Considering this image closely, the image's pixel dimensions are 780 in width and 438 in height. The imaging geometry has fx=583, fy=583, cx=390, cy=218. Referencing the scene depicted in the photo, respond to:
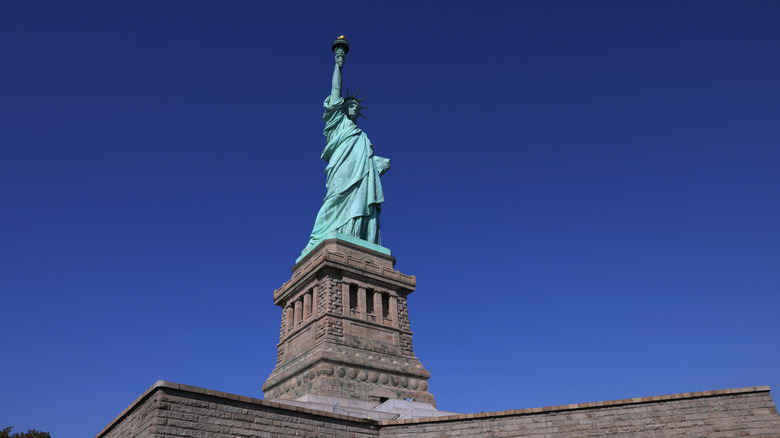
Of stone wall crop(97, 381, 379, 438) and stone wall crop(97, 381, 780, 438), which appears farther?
stone wall crop(97, 381, 780, 438)

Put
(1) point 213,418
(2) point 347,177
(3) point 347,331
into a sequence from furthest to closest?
(2) point 347,177 → (3) point 347,331 → (1) point 213,418

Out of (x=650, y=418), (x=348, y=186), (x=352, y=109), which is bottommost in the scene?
(x=650, y=418)

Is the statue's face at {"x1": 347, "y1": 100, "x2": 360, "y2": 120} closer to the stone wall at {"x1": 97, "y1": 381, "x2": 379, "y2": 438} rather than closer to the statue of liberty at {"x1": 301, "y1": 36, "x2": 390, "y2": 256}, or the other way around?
the statue of liberty at {"x1": 301, "y1": 36, "x2": 390, "y2": 256}

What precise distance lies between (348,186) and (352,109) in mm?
6246

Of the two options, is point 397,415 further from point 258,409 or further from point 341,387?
point 258,409

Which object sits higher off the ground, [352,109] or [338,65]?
[338,65]

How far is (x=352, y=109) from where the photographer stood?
121ft

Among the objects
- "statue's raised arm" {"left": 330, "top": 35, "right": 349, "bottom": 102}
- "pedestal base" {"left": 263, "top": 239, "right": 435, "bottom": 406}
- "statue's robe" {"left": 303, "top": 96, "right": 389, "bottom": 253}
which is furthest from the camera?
"statue's raised arm" {"left": 330, "top": 35, "right": 349, "bottom": 102}

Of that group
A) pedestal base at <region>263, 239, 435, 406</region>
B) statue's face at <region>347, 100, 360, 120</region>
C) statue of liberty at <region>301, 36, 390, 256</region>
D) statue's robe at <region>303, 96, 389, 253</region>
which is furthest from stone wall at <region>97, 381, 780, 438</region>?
statue's face at <region>347, 100, 360, 120</region>

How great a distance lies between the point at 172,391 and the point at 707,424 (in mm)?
14283

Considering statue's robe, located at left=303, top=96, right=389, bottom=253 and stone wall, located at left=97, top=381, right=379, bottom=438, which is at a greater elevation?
statue's robe, located at left=303, top=96, right=389, bottom=253

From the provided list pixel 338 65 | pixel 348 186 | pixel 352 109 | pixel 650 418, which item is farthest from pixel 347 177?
pixel 650 418

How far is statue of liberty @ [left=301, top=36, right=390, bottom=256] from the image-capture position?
32.8 meters

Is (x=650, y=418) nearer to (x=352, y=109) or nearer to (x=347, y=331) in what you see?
(x=347, y=331)
